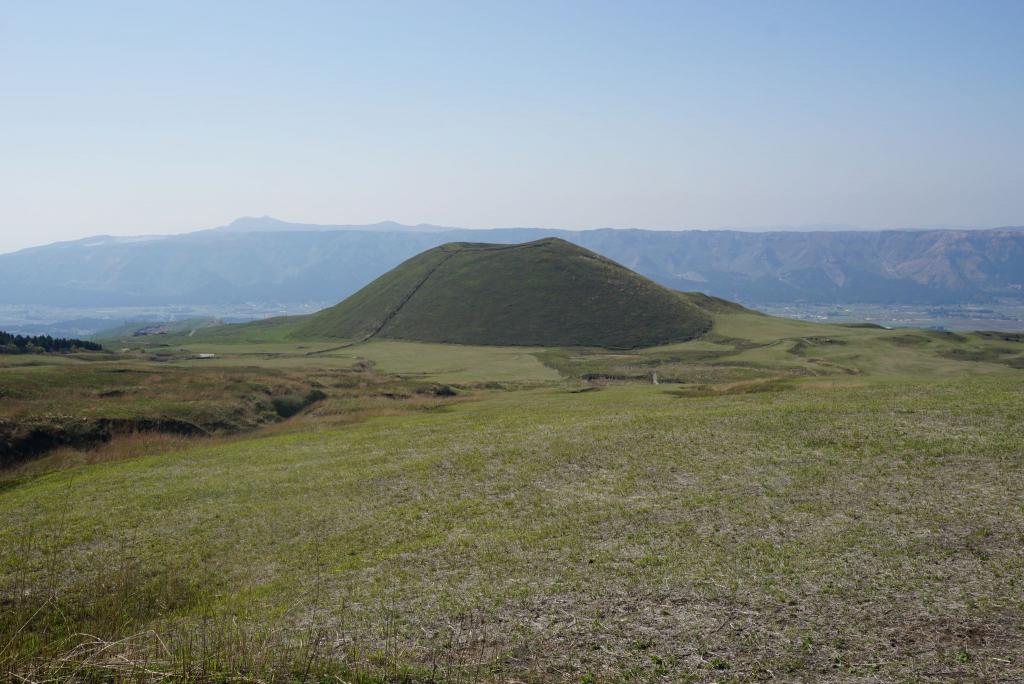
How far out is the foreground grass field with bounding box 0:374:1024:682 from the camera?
12164 millimetres

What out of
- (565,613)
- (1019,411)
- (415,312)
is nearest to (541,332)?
(415,312)

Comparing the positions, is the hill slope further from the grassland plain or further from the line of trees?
the grassland plain

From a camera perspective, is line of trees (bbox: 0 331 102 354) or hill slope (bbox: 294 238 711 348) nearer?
line of trees (bbox: 0 331 102 354)

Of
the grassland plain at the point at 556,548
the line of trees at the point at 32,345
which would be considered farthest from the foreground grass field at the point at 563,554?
the line of trees at the point at 32,345

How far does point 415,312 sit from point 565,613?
17307cm

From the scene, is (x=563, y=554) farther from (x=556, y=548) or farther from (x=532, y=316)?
(x=532, y=316)

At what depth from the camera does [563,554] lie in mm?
18422

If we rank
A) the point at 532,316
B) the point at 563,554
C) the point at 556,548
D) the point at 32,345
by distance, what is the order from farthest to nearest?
1. the point at 532,316
2. the point at 32,345
3. the point at 556,548
4. the point at 563,554

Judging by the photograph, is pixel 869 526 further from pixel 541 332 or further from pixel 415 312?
pixel 415 312

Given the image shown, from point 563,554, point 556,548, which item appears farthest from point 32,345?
point 563,554

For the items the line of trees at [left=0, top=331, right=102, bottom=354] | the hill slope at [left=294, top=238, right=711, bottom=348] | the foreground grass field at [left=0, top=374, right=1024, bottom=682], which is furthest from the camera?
the hill slope at [left=294, top=238, right=711, bottom=348]

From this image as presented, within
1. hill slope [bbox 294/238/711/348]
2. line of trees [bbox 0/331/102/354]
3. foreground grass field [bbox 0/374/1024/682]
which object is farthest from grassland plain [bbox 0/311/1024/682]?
hill slope [bbox 294/238/711/348]

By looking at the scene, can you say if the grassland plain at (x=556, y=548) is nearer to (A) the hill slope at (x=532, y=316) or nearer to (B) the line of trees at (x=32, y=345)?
(B) the line of trees at (x=32, y=345)

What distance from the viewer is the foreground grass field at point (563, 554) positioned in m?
12.2
